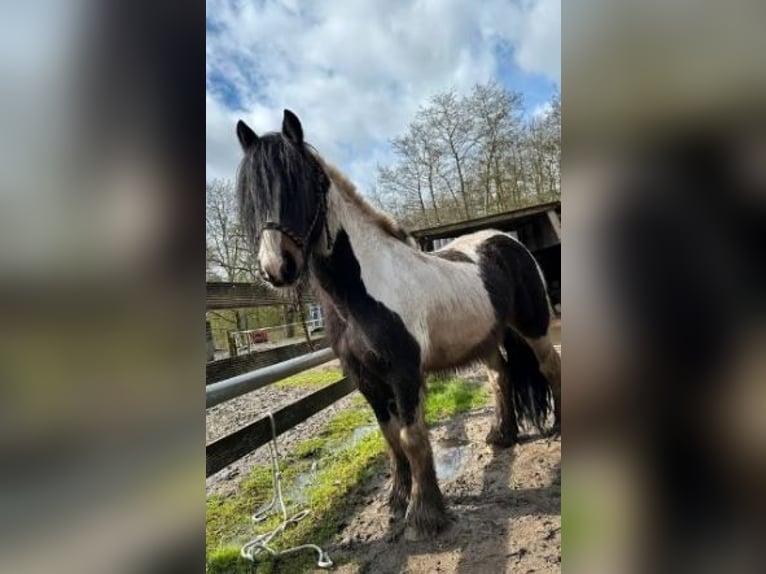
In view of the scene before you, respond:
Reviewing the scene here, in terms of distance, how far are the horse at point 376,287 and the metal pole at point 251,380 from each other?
0.22 m

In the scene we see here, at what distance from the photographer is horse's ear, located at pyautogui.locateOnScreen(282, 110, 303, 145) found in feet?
3.03

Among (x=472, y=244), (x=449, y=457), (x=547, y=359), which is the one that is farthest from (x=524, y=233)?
(x=449, y=457)

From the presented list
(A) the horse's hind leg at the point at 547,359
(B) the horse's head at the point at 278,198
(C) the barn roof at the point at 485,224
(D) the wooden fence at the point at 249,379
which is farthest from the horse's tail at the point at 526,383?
(B) the horse's head at the point at 278,198

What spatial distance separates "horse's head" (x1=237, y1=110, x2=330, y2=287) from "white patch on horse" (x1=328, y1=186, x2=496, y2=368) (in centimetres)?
13

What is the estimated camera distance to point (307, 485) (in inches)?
53.2

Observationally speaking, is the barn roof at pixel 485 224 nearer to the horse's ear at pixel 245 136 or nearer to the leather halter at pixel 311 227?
the leather halter at pixel 311 227

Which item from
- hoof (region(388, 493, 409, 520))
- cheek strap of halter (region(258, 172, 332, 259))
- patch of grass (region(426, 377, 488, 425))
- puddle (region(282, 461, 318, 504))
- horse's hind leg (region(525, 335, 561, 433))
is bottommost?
puddle (region(282, 461, 318, 504))

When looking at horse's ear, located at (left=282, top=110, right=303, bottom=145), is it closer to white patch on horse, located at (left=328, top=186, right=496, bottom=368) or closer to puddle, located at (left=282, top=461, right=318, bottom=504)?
white patch on horse, located at (left=328, top=186, right=496, bottom=368)

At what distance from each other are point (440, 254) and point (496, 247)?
0.88 ft

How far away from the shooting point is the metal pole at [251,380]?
3.12 ft

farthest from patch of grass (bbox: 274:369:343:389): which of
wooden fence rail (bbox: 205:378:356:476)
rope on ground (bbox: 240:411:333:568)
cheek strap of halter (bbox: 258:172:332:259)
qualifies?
cheek strap of halter (bbox: 258:172:332:259)

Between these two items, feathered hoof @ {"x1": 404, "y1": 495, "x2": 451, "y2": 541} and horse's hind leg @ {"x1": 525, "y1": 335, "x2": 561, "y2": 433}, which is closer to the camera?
feathered hoof @ {"x1": 404, "y1": 495, "x2": 451, "y2": 541}
